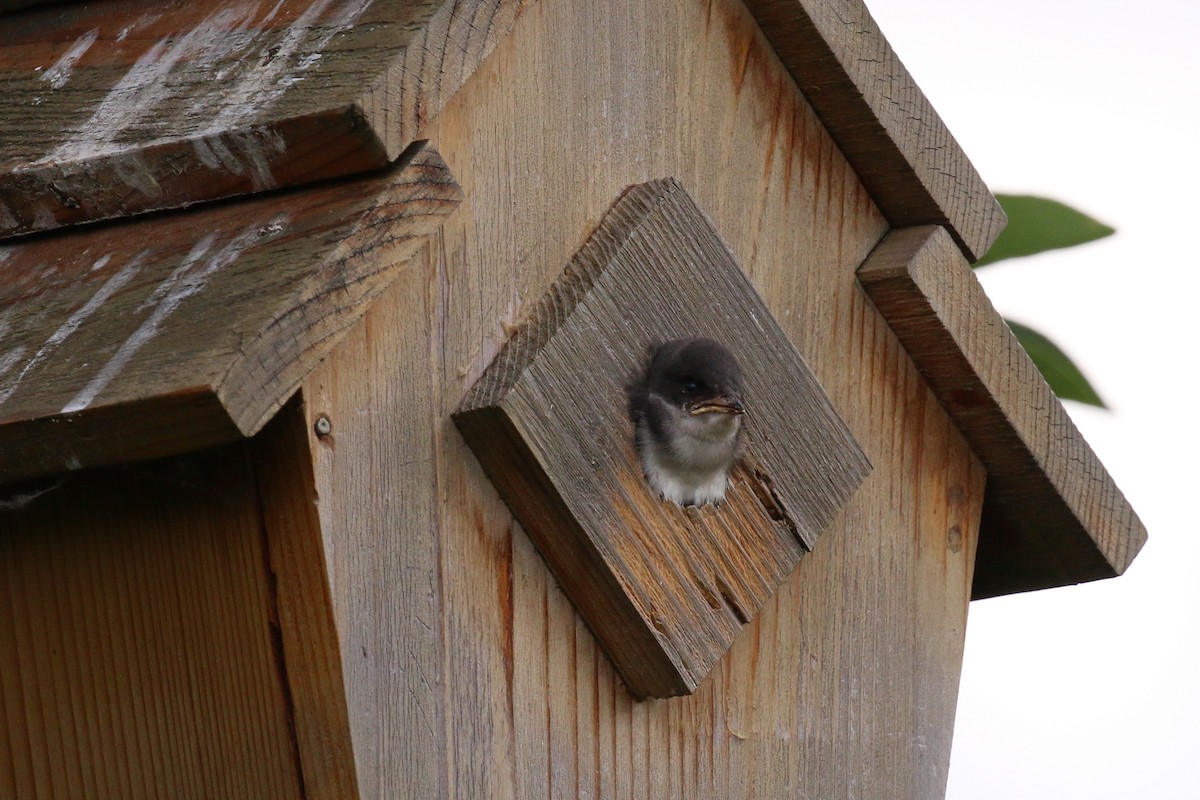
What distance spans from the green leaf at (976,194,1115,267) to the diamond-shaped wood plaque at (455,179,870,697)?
0.78m

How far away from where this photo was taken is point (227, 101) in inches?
60.5

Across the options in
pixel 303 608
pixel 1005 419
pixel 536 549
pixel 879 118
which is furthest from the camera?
pixel 1005 419

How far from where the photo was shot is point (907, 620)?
2424 millimetres

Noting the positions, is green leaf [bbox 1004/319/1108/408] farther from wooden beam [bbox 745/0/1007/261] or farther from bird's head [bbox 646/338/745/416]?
bird's head [bbox 646/338/745/416]

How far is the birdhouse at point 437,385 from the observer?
147 cm

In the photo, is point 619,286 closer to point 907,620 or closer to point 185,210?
point 185,210

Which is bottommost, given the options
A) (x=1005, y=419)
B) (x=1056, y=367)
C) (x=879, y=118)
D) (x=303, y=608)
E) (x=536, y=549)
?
(x=303, y=608)

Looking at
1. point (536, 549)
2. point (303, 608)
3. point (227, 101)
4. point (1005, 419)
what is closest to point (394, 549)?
point (303, 608)

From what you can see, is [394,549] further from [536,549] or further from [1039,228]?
[1039,228]

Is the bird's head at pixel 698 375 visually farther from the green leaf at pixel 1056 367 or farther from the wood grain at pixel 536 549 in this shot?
the green leaf at pixel 1056 367

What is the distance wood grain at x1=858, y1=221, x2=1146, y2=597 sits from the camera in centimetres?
233

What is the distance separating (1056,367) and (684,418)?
111cm

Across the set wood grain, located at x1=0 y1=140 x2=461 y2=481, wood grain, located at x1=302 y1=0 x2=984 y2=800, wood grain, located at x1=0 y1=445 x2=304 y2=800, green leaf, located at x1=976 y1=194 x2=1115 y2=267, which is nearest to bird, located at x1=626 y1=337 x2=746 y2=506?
wood grain, located at x1=302 y1=0 x2=984 y2=800

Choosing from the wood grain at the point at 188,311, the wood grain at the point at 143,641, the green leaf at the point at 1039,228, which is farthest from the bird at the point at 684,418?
the green leaf at the point at 1039,228
